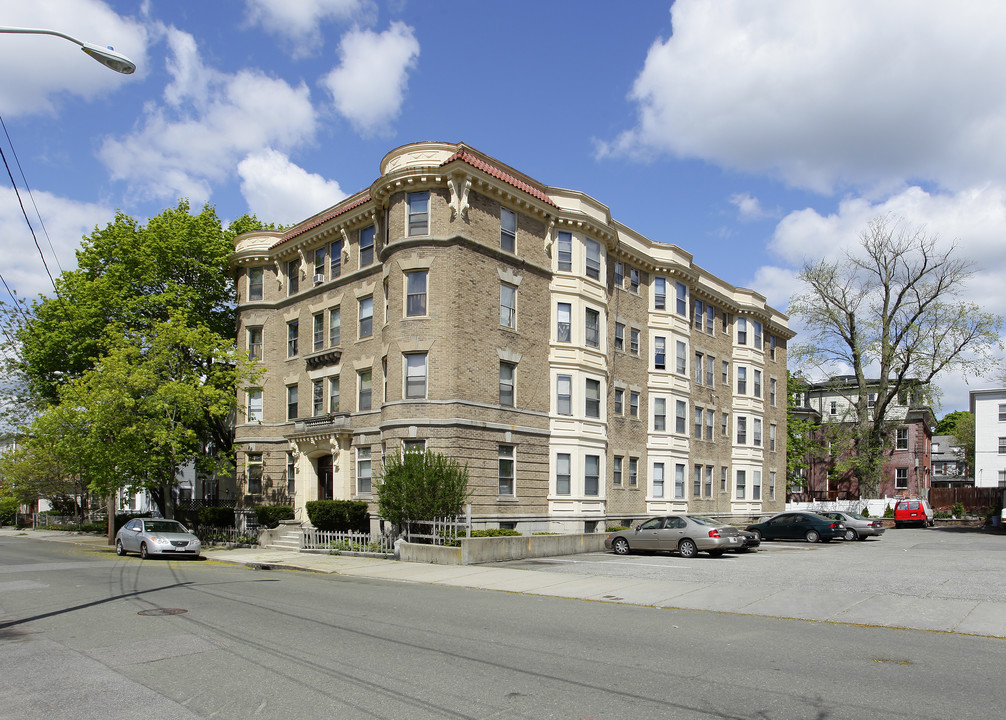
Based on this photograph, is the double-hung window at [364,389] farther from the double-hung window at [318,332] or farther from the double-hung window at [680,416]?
the double-hung window at [680,416]

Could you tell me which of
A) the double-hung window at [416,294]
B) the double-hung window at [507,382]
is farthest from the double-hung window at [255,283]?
the double-hung window at [507,382]

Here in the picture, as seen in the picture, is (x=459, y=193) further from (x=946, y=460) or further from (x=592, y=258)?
(x=946, y=460)

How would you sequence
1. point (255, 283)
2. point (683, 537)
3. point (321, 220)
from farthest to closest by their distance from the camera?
point (255, 283)
point (321, 220)
point (683, 537)

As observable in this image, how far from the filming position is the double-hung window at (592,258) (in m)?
32.1

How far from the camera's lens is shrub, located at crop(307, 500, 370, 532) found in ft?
92.6

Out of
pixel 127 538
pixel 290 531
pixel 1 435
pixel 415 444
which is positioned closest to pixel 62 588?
pixel 127 538

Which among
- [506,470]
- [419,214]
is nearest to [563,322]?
[506,470]

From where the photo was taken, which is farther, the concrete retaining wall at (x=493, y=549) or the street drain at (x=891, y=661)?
the concrete retaining wall at (x=493, y=549)

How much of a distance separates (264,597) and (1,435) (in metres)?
56.9

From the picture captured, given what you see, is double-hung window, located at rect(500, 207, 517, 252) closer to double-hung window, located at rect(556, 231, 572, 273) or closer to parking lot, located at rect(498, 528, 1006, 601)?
double-hung window, located at rect(556, 231, 572, 273)

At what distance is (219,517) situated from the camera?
3459 centimetres

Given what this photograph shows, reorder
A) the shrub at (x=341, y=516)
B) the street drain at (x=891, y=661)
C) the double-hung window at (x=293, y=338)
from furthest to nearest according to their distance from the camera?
the double-hung window at (x=293, y=338), the shrub at (x=341, y=516), the street drain at (x=891, y=661)

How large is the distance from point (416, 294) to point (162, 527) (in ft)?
39.6

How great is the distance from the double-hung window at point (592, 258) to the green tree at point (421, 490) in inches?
466
